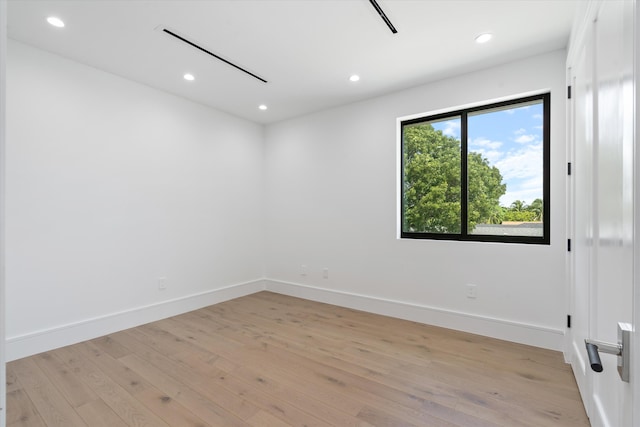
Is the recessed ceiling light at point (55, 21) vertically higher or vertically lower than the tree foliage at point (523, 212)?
higher

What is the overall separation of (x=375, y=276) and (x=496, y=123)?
7.10 ft

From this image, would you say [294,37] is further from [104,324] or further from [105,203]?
[104,324]

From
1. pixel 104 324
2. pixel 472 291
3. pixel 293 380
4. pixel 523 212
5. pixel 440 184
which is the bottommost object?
pixel 293 380

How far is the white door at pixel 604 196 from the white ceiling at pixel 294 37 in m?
0.67

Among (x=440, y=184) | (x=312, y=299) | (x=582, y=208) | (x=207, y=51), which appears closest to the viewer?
(x=582, y=208)

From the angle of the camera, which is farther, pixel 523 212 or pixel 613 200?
pixel 523 212

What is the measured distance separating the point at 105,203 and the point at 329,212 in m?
2.59

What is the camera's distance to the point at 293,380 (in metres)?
2.19

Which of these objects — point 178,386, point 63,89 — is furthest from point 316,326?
point 63,89

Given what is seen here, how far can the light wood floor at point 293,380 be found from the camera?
1798 millimetres

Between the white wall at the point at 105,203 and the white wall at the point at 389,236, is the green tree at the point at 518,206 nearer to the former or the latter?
the white wall at the point at 389,236

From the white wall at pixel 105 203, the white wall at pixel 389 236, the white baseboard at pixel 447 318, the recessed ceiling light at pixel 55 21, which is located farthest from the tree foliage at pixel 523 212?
the recessed ceiling light at pixel 55 21

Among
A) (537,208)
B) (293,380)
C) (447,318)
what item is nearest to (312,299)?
(447,318)

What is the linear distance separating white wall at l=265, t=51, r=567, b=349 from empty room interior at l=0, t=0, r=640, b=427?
23 mm
